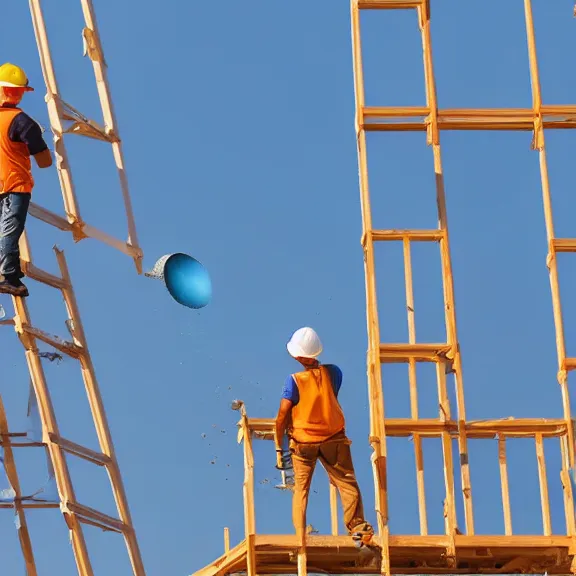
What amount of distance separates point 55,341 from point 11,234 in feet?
13.1

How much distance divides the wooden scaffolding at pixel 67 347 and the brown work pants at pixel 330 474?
13.4ft

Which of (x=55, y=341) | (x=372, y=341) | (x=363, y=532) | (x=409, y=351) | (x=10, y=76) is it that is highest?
(x=10, y=76)

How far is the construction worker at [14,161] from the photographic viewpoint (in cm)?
1736

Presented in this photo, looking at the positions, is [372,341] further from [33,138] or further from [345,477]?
[33,138]

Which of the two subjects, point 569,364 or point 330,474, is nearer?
point 330,474

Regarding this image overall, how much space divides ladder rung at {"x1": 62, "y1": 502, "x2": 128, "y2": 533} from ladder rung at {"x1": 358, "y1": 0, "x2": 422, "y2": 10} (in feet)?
19.5

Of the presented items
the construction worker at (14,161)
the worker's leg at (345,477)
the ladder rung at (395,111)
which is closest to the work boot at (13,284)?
the construction worker at (14,161)

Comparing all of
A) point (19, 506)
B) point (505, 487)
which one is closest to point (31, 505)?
point (19, 506)

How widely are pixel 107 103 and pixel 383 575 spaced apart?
6.56 metres

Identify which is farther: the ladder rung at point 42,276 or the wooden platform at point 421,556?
the ladder rung at point 42,276

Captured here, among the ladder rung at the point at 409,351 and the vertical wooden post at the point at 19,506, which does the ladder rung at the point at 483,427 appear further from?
the vertical wooden post at the point at 19,506

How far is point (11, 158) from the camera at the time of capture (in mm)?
17438

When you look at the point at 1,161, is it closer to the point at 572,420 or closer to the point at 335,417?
the point at 335,417

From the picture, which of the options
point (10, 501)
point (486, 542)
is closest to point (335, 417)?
point (486, 542)
